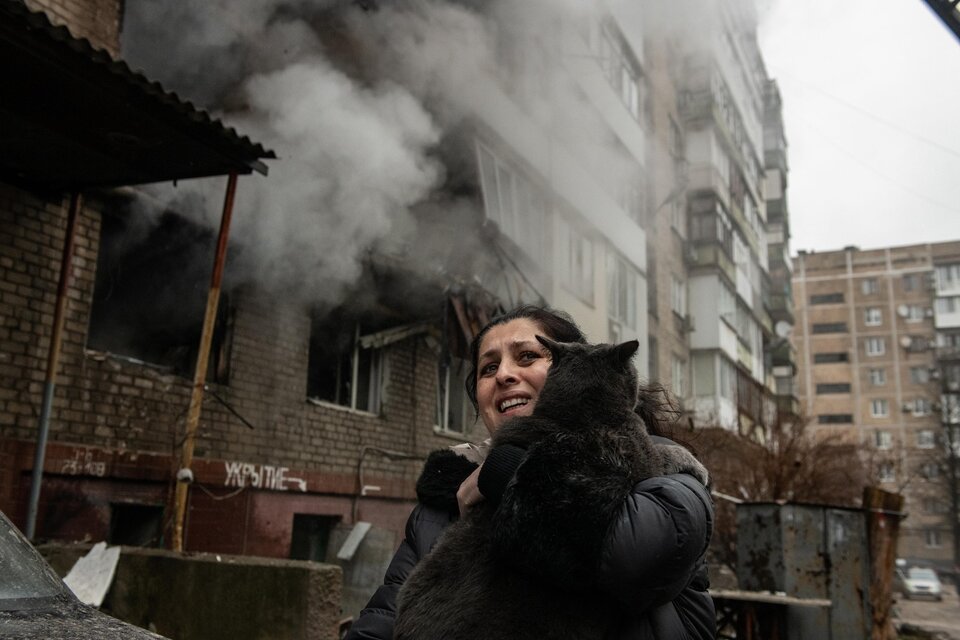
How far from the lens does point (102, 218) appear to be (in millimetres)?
6285

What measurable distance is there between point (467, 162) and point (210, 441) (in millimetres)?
5392

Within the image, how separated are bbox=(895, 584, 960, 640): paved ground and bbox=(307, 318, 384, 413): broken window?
12002 millimetres

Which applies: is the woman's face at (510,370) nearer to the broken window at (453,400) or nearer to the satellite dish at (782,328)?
the broken window at (453,400)

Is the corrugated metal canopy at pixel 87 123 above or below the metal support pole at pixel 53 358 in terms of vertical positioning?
above

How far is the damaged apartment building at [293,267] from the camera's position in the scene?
18.9 feet

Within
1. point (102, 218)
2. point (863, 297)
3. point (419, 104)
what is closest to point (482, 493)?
point (102, 218)

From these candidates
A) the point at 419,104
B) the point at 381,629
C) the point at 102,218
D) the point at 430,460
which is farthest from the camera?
the point at 419,104

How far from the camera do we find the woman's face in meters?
1.91

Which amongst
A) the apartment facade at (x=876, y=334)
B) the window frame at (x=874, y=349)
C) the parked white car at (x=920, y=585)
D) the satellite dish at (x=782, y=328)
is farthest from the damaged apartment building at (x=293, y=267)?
the window frame at (x=874, y=349)

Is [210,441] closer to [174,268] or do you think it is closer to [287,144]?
[174,268]

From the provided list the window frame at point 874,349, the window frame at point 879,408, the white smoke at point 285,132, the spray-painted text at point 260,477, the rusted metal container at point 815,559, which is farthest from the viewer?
the window frame at point 874,349

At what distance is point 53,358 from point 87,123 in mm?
1691

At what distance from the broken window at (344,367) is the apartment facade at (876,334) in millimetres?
55917

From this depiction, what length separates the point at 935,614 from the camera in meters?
23.1
